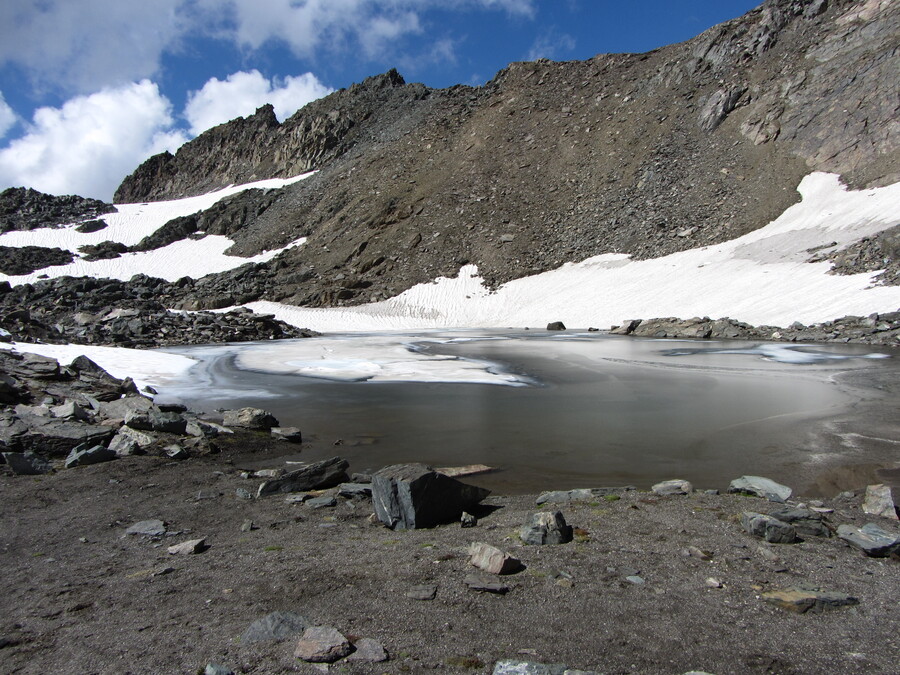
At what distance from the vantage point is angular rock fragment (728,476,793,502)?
4.85m

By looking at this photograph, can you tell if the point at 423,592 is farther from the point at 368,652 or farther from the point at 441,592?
the point at 368,652

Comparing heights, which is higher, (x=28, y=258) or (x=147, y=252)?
(x=147, y=252)

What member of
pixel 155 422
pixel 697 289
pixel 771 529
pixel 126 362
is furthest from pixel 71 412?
pixel 697 289

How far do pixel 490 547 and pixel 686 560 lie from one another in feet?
4.07

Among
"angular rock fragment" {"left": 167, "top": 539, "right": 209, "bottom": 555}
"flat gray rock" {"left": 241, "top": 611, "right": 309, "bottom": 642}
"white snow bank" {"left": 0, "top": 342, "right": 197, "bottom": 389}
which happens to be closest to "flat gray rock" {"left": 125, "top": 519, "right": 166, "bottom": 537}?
"angular rock fragment" {"left": 167, "top": 539, "right": 209, "bottom": 555}

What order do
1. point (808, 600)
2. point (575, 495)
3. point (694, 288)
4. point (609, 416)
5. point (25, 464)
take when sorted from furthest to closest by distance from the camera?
point (694, 288), point (609, 416), point (25, 464), point (575, 495), point (808, 600)

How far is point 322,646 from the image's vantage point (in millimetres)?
2576

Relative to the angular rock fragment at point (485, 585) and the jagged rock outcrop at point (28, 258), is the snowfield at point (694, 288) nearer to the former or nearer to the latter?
the jagged rock outcrop at point (28, 258)

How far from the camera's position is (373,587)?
3271 mm

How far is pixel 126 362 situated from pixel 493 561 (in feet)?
49.2

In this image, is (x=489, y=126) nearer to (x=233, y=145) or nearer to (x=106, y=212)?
(x=233, y=145)

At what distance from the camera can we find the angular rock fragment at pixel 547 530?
3.81 meters

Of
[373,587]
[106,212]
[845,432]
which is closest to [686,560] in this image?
[373,587]

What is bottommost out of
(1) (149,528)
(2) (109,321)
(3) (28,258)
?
(1) (149,528)
